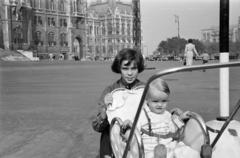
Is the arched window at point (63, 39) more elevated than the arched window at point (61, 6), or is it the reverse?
the arched window at point (61, 6)

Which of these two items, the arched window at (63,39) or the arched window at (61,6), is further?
the arched window at (61,6)

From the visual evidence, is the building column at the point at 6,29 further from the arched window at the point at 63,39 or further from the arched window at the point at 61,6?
the arched window at the point at 61,6

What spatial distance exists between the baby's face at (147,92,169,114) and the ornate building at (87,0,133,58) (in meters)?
110

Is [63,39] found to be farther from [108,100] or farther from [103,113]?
[108,100]

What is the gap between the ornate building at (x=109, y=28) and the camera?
376 ft

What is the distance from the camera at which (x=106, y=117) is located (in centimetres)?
287

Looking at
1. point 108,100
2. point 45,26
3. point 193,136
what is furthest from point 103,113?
point 45,26

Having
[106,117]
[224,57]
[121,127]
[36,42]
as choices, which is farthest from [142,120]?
[36,42]

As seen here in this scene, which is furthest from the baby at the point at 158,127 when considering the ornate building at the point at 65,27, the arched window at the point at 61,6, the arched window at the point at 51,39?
the arched window at the point at 61,6

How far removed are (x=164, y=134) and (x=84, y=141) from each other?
2.67m

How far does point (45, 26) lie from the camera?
3410 inches

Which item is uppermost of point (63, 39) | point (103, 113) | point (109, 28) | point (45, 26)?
point (109, 28)

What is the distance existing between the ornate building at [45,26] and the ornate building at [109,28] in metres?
13.9

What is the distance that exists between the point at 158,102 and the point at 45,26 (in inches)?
3419
